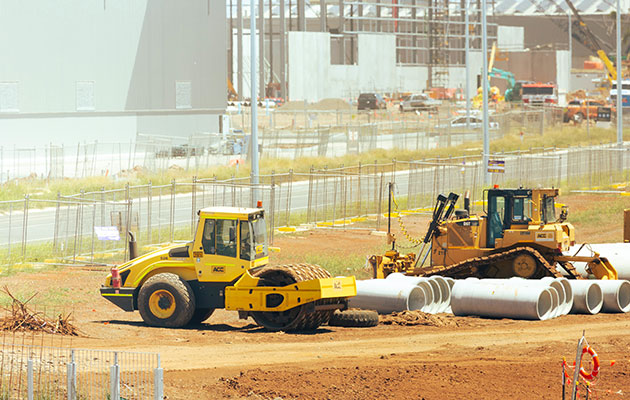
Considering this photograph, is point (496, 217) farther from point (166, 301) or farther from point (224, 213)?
point (166, 301)

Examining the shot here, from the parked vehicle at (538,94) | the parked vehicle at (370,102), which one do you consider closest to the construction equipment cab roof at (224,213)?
the parked vehicle at (370,102)

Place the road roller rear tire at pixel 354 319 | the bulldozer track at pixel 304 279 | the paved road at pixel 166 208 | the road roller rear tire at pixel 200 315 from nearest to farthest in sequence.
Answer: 1. the bulldozer track at pixel 304 279
2. the road roller rear tire at pixel 200 315
3. the road roller rear tire at pixel 354 319
4. the paved road at pixel 166 208

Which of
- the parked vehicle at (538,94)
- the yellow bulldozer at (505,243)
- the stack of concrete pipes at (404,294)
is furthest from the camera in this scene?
the parked vehicle at (538,94)

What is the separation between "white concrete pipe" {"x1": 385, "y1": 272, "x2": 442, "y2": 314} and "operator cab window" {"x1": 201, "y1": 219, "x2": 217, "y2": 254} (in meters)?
5.05

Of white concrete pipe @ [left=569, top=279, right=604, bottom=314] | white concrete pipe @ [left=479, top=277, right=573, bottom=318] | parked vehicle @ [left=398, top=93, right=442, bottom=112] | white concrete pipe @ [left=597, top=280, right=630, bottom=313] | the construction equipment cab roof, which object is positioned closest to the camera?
the construction equipment cab roof

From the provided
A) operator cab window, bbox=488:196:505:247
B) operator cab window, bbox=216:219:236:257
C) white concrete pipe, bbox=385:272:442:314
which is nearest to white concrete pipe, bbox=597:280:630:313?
operator cab window, bbox=488:196:505:247

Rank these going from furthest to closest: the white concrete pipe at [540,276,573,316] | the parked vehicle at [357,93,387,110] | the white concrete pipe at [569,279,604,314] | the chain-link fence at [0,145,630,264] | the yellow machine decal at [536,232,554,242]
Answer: the parked vehicle at [357,93,387,110] < the chain-link fence at [0,145,630,264] < the yellow machine decal at [536,232,554,242] < the white concrete pipe at [569,279,604,314] < the white concrete pipe at [540,276,573,316]

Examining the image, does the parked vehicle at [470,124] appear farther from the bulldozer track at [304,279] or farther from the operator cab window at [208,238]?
the operator cab window at [208,238]

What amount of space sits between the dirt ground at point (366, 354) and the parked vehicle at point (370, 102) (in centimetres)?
6899

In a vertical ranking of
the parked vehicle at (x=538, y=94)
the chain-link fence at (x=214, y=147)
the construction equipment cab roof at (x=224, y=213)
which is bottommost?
the construction equipment cab roof at (x=224, y=213)

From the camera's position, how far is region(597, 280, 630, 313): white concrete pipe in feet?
72.5

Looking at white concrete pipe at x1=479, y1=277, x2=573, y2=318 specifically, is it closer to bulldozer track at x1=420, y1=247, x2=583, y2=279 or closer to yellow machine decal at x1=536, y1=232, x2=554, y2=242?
bulldozer track at x1=420, y1=247, x2=583, y2=279

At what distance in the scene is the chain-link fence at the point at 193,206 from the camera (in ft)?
98.3

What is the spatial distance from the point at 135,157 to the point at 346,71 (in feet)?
150
